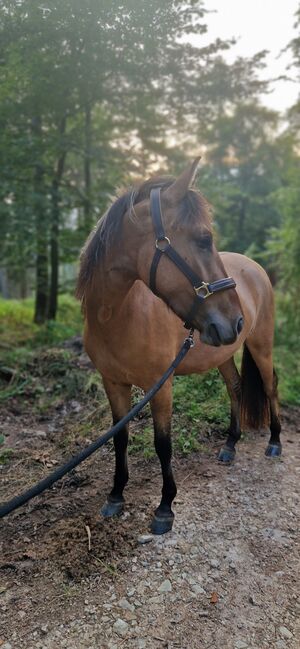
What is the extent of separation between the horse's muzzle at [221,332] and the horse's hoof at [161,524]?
134 centimetres

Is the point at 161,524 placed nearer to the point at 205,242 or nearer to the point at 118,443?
the point at 118,443

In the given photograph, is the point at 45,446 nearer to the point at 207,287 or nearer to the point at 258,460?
the point at 258,460

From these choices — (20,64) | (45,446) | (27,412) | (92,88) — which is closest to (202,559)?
(45,446)

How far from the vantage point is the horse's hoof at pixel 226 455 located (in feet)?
11.7

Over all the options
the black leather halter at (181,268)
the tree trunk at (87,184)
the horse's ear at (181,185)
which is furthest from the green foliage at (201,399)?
the tree trunk at (87,184)

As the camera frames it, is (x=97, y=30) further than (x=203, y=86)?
No

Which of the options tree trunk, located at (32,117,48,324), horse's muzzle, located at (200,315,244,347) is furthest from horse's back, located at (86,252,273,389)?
tree trunk, located at (32,117,48,324)

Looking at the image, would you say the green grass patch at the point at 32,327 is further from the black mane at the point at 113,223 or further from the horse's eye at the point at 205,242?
the horse's eye at the point at 205,242

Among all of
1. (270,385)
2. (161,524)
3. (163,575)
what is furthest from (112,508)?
(270,385)

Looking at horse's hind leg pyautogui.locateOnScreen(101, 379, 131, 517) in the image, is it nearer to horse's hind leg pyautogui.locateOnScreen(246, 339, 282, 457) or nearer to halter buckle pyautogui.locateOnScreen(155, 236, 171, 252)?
halter buckle pyautogui.locateOnScreen(155, 236, 171, 252)

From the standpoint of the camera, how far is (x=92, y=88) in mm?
5832

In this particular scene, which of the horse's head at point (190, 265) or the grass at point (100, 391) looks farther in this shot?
the grass at point (100, 391)

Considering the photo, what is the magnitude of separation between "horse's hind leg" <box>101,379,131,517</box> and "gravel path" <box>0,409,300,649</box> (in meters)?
0.09

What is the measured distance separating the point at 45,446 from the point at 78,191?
605 cm
